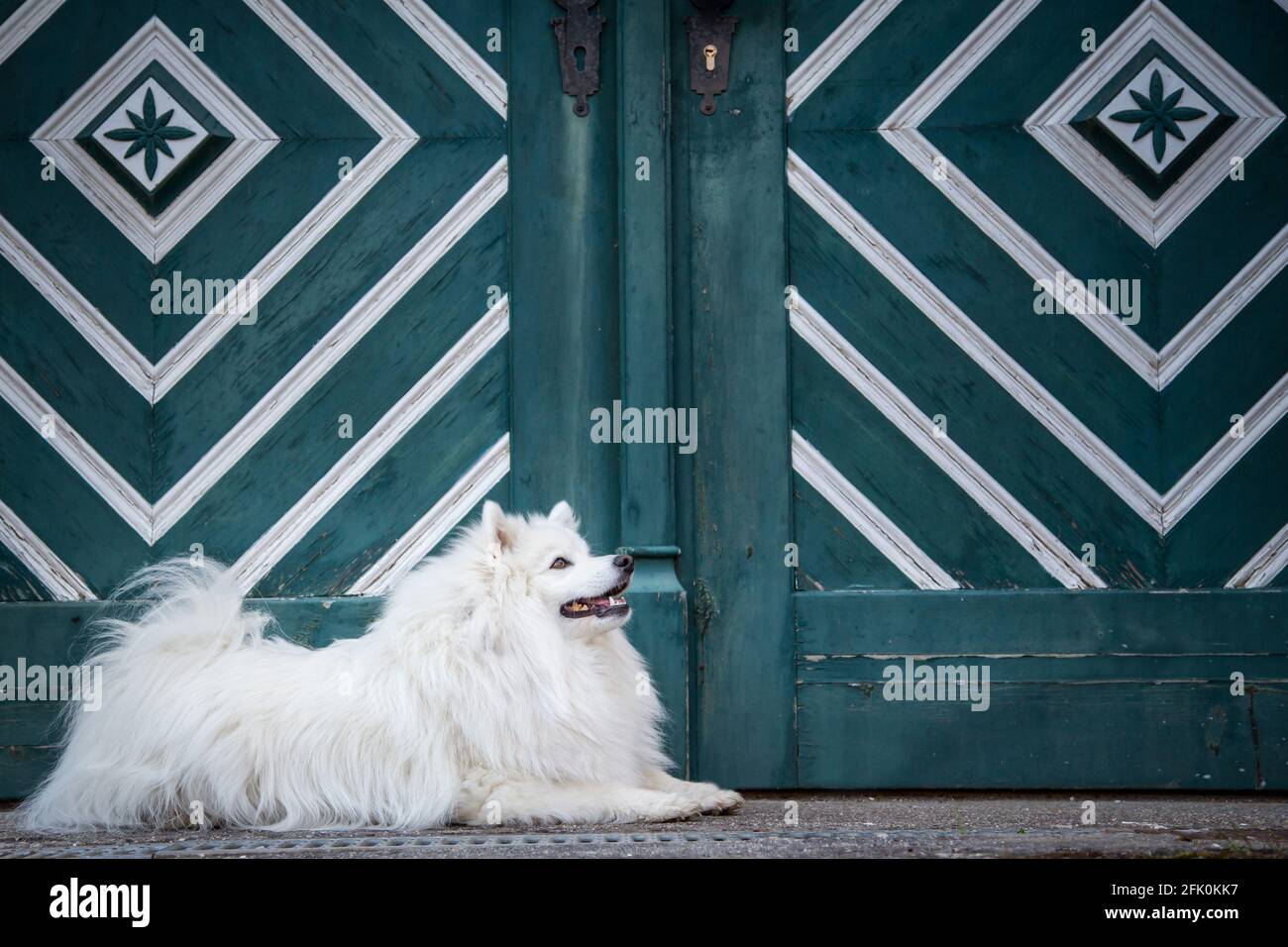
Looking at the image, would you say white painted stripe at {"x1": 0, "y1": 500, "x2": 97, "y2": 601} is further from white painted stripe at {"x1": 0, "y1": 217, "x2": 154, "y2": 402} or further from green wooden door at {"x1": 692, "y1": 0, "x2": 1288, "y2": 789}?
green wooden door at {"x1": 692, "y1": 0, "x2": 1288, "y2": 789}

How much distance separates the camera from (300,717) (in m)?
3.58

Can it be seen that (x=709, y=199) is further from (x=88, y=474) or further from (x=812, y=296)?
(x=88, y=474)

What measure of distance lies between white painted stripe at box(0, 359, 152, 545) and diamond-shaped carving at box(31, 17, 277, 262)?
715mm

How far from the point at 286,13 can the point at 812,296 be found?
225cm

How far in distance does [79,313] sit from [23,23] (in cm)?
112

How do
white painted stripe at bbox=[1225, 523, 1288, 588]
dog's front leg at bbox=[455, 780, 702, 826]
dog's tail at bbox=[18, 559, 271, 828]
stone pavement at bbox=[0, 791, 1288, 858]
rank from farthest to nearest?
white painted stripe at bbox=[1225, 523, 1288, 588] → dog's tail at bbox=[18, 559, 271, 828] → dog's front leg at bbox=[455, 780, 702, 826] → stone pavement at bbox=[0, 791, 1288, 858]

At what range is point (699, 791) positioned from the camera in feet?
12.4

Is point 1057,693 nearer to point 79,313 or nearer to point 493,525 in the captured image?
point 493,525

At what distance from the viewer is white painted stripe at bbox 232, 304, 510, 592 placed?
445 cm

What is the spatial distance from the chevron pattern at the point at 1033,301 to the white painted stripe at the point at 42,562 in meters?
2.64

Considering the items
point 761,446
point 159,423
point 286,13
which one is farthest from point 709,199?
point 159,423

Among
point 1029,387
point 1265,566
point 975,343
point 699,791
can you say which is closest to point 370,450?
point 699,791

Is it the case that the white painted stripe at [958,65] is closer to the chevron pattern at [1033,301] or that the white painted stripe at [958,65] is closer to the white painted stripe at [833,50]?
the chevron pattern at [1033,301]

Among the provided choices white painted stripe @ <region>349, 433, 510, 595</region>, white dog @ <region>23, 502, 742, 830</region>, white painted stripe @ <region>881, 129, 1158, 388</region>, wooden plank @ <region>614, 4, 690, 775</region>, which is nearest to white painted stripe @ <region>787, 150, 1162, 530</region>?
white painted stripe @ <region>881, 129, 1158, 388</region>
